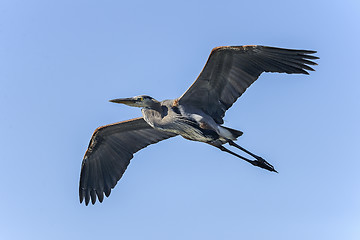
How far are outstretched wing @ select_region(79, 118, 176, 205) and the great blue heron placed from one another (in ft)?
0.10

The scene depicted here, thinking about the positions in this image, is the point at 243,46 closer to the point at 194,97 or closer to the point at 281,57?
the point at 281,57

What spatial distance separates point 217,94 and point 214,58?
1131 millimetres

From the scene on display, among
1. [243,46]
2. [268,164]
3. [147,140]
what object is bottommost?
[268,164]

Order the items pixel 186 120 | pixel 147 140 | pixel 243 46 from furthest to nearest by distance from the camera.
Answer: pixel 147 140, pixel 186 120, pixel 243 46

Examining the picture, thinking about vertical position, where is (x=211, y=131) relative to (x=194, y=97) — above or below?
below

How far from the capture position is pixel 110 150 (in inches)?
645

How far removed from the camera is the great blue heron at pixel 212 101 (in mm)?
12844

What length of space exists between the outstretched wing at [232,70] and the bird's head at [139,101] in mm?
762

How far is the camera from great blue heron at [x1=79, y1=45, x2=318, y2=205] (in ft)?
42.1

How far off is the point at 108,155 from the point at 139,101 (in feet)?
9.33

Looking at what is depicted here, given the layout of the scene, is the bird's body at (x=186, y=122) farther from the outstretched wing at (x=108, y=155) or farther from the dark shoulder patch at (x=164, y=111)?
the outstretched wing at (x=108, y=155)

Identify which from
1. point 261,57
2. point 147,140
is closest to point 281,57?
point 261,57

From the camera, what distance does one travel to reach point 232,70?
13.2 meters

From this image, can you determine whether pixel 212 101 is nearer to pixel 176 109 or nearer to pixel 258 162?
pixel 176 109
